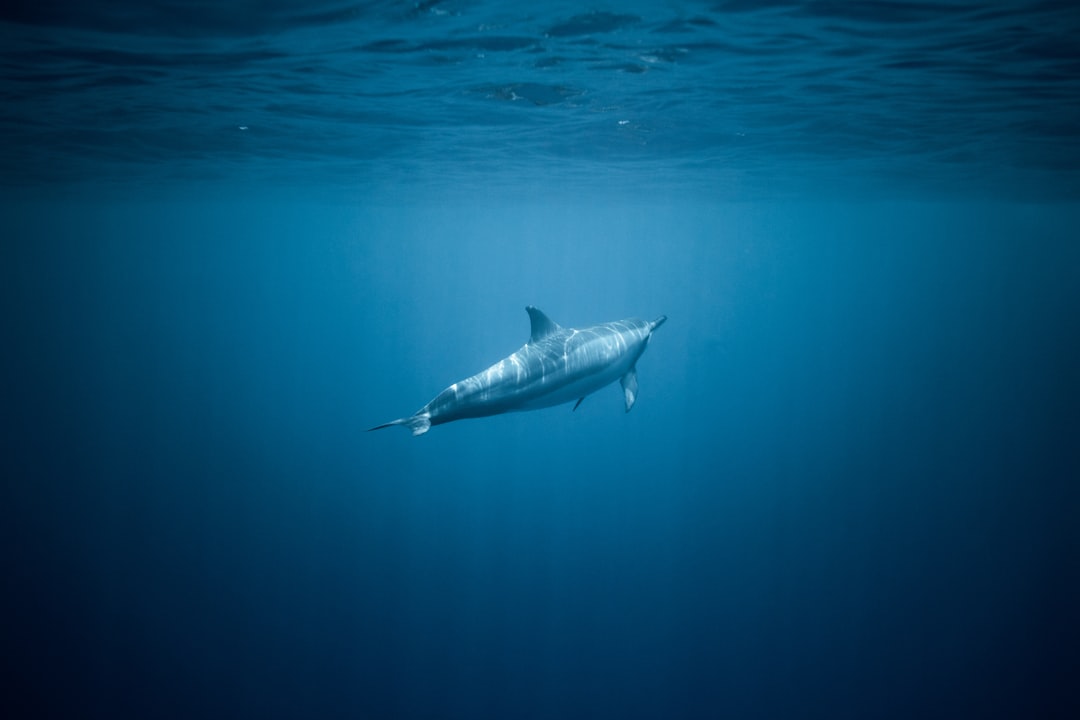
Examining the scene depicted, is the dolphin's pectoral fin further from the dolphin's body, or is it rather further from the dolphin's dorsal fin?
the dolphin's dorsal fin

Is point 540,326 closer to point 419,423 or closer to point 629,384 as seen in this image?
point 629,384

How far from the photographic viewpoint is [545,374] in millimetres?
9195

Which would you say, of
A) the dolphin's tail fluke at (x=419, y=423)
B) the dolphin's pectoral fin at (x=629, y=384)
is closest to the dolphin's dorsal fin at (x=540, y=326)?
the dolphin's pectoral fin at (x=629, y=384)

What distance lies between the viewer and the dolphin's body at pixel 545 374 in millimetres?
8227

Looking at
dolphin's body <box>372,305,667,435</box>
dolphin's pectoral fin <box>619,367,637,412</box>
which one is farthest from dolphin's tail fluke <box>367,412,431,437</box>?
dolphin's pectoral fin <box>619,367,637,412</box>

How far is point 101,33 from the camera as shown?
870 cm

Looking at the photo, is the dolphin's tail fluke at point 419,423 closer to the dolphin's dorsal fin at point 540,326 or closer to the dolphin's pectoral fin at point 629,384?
the dolphin's dorsal fin at point 540,326

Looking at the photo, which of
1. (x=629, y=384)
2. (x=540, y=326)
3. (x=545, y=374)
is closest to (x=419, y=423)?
(x=545, y=374)

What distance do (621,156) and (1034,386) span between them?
2828 cm

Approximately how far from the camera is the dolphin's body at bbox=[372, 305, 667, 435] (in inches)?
324

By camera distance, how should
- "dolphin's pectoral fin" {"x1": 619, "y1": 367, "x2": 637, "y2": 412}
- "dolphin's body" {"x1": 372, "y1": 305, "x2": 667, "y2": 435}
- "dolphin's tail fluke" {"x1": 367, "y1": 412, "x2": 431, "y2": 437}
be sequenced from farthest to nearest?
"dolphin's pectoral fin" {"x1": 619, "y1": 367, "x2": 637, "y2": 412}
"dolphin's body" {"x1": 372, "y1": 305, "x2": 667, "y2": 435}
"dolphin's tail fluke" {"x1": 367, "y1": 412, "x2": 431, "y2": 437}

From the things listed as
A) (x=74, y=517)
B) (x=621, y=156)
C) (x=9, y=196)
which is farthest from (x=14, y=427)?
(x=621, y=156)

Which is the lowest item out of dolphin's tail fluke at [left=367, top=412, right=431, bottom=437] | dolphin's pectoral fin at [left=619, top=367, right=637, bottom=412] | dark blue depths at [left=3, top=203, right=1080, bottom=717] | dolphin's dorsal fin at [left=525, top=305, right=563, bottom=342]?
dark blue depths at [left=3, top=203, right=1080, bottom=717]

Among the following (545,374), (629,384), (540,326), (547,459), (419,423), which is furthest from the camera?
(547,459)
